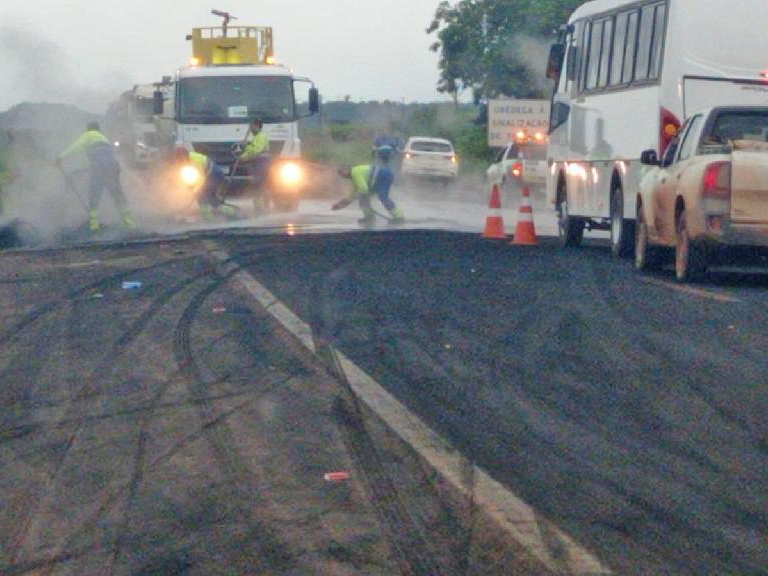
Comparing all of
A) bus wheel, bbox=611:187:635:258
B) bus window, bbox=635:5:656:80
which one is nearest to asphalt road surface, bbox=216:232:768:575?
bus wheel, bbox=611:187:635:258

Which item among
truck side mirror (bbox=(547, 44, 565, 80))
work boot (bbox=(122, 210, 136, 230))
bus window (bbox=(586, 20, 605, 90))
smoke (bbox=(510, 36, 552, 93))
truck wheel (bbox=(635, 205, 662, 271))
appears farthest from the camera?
smoke (bbox=(510, 36, 552, 93))

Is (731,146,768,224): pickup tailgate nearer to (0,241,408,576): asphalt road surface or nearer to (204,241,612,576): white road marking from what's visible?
(0,241,408,576): asphalt road surface

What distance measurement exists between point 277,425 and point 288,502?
1.72 m

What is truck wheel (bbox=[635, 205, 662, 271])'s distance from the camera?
58.7 ft

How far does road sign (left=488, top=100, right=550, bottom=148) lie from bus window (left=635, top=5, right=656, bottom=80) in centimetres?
3239

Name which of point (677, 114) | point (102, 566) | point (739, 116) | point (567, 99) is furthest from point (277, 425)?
point (567, 99)

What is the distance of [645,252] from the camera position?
17953mm

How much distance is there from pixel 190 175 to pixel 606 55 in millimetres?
9835

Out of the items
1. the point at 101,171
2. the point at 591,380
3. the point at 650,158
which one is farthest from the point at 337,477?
the point at 101,171

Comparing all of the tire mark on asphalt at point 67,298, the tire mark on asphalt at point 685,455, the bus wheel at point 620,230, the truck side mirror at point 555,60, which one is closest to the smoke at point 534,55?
the truck side mirror at point 555,60

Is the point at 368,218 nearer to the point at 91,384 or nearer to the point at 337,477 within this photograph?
the point at 91,384

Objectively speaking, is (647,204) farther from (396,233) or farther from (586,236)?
(586,236)

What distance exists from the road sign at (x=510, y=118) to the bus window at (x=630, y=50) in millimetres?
31692

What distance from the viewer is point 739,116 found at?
1669 centimetres
